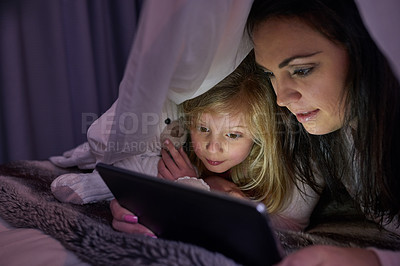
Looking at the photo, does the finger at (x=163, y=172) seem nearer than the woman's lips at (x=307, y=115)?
No

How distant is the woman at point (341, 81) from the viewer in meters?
0.80

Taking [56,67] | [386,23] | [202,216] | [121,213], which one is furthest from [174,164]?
[56,67]

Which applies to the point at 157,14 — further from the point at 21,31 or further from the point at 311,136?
the point at 21,31

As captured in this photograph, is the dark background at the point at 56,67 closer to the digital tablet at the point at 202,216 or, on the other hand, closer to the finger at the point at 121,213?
the finger at the point at 121,213

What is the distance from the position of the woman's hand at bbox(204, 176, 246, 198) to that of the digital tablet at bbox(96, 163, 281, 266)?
574 mm

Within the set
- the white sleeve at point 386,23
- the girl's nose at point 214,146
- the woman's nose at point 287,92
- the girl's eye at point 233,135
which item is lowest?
the girl's nose at point 214,146

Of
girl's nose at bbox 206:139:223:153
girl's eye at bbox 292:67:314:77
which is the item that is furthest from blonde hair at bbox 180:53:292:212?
girl's eye at bbox 292:67:314:77

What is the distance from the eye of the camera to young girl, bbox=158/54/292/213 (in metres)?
1.22

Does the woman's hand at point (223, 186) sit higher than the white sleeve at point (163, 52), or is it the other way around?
the white sleeve at point (163, 52)

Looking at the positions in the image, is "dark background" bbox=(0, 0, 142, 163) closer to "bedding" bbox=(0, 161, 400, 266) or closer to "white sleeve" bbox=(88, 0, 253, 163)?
"bedding" bbox=(0, 161, 400, 266)

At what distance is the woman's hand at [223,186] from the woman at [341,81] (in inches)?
17.5

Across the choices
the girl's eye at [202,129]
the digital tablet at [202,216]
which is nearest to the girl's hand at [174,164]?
the girl's eye at [202,129]

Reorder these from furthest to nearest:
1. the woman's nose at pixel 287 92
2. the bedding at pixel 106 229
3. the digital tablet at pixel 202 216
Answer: the woman's nose at pixel 287 92, the bedding at pixel 106 229, the digital tablet at pixel 202 216

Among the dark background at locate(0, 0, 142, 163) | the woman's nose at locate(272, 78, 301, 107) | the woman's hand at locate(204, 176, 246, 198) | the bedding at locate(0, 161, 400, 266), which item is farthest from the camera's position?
the dark background at locate(0, 0, 142, 163)
